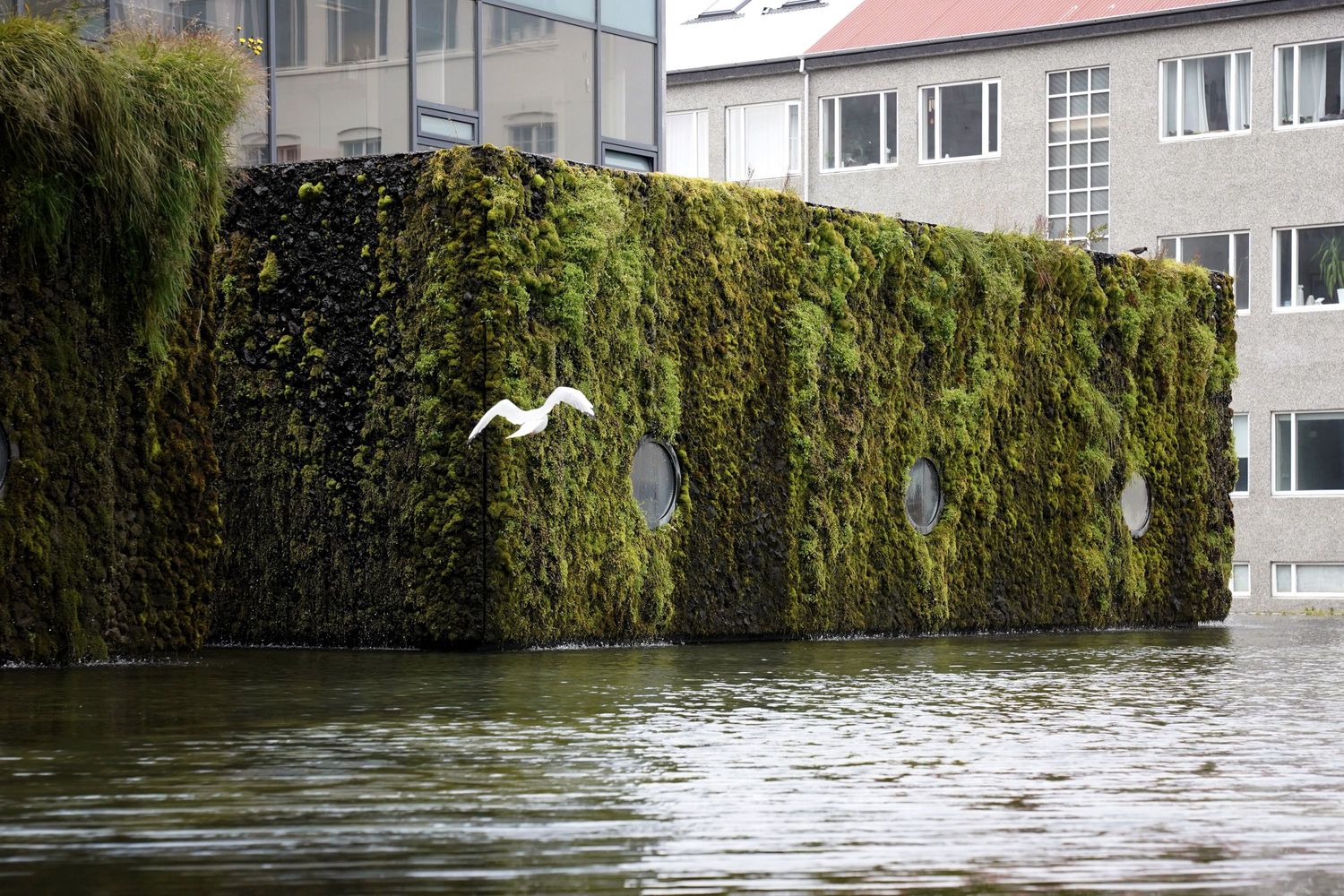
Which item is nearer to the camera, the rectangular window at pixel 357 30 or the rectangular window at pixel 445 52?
the rectangular window at pixel 357 30

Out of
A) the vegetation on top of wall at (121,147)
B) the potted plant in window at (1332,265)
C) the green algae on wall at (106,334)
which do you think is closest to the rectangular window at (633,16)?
the vegetation on top of wall at (121,147)

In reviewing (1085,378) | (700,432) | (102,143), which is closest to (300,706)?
(102,143)

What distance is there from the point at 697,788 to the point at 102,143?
7949 millimetres

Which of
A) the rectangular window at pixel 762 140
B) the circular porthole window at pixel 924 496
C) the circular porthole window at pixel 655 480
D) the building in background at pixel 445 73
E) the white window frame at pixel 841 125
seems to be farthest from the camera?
the rectangular window at pixel 762 140

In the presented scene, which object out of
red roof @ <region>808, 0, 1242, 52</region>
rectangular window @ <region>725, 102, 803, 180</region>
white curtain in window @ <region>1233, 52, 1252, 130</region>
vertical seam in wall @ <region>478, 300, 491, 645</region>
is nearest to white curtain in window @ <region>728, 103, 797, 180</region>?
rectangular window @ <region>725, 102, 803, 180</region>

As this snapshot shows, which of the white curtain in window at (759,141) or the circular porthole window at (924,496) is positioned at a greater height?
the white curtain in window at (759,141)

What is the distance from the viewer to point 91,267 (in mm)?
14047

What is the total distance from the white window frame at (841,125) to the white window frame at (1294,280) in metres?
7.27

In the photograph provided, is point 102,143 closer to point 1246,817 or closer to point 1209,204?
point 1246,817

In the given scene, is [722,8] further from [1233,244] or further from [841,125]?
[1233,244]

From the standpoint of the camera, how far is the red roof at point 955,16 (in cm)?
3547

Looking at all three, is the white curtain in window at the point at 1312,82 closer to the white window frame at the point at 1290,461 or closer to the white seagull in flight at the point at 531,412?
the white window frame at the point at 1290,461

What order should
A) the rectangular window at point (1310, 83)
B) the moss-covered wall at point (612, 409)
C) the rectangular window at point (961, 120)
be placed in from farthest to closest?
1. the rectangular window at point (961, 120)
2. the rectangular window at point (1310, 83)
3. the moss-covered wall at point (612, 409)

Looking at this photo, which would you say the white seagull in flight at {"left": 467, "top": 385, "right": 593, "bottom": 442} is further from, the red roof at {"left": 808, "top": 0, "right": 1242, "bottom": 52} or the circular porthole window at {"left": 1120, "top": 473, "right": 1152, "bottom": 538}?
the red roof at {"left": 808, "top": 0, "right": 1242, "bottom": 52}
